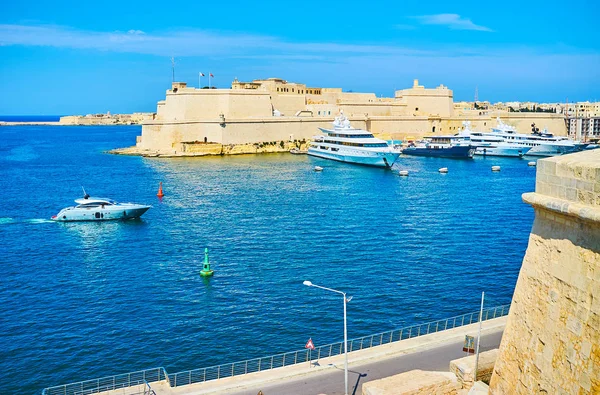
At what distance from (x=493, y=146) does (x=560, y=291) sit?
5988 cm

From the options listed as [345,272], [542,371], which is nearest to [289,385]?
[542,371]

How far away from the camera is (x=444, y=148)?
59125 millimetres

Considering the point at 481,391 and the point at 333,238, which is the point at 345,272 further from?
the point at 481,391

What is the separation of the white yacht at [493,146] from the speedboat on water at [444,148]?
0.95 m

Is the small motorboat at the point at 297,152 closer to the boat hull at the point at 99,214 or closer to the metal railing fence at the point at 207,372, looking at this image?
the boat hull at the point at 99,214

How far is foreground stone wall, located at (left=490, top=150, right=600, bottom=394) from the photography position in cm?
562

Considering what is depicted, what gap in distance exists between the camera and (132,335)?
1514 cm

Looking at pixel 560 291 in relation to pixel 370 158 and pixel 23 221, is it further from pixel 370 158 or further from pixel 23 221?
pixel 370 158

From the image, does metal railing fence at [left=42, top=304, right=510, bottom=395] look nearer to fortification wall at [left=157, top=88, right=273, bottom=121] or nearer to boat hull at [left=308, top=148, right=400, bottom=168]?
boat hull at [left=308, top=148, right=400, bottom=168]

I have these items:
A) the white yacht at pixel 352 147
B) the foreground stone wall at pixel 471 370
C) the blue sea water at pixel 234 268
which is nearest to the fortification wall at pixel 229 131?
the white yacht at pixel 352 147

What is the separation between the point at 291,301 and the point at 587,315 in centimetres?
1200

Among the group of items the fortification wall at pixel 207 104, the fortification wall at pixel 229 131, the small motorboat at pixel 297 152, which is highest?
the fortification wall at pixel 207 104

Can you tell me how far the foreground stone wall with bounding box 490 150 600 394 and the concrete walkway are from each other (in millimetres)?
4363

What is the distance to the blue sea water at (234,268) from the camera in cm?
1465
